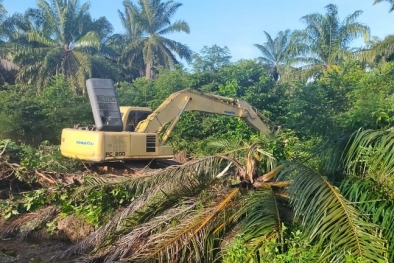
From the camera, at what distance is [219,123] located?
18.3m

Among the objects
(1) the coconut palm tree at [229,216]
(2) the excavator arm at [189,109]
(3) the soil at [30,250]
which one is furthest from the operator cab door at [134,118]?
(1) the coconut palm tree at [229,216]

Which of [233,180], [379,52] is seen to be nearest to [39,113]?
[233,180]

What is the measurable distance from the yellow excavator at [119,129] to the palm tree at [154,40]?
25920mm

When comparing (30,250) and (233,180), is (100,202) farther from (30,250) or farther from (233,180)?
(233,180)

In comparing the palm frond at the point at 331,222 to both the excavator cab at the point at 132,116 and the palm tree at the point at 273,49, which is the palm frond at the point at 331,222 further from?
the palm tree at the point at 273,49

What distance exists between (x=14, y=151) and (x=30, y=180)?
1.35m

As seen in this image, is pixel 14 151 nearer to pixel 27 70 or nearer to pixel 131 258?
pixel 131 258

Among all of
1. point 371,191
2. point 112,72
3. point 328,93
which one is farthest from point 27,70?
point 371,191

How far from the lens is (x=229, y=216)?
21.2 ft

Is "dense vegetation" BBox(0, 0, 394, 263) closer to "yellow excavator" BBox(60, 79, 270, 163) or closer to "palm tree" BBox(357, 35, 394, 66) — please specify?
"palm tree" BBox(357, 35, 394, 66)

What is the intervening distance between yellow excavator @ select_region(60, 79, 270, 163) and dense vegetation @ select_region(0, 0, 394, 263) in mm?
601

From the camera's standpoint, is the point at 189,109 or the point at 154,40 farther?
the point at 154,40

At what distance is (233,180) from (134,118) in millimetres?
6613

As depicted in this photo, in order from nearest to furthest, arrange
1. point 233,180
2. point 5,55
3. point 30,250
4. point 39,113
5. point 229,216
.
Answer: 1. point 229,216
2. point 233,180
3. point 30,250
4. point 39,113
5. point 5,55
